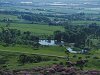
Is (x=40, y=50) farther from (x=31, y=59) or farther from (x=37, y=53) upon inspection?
(x=31, y=59)

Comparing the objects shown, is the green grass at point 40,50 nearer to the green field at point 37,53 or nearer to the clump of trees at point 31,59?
the green field at point 37,53

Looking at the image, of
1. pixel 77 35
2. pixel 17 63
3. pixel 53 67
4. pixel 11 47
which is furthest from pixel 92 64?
pixel 77 35

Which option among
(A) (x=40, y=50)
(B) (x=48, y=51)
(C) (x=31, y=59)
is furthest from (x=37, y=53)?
(C) (x=31, y=59)

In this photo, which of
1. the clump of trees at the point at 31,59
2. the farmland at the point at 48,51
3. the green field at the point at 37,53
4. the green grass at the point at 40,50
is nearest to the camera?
the farmland at the point at 48,51

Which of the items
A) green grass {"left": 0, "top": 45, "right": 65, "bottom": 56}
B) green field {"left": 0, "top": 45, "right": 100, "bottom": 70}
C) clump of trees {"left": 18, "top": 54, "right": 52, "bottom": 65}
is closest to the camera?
green field {"left": 0, "top": 45, "right": 100, "bottom": 70}

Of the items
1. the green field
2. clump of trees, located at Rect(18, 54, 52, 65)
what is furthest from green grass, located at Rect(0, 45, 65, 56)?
clump of trees, located at Rect(18, 54, 52, 65)

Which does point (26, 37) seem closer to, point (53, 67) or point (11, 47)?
point (11, 47)

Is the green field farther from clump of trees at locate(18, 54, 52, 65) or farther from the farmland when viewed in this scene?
clump of trees at locate(18, 54, 52, 65)

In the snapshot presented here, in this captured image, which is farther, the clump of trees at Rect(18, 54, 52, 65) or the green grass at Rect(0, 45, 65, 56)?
the green grass at Rect(0, 45, 65, 56)

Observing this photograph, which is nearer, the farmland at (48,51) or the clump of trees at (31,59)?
the farmland at (48,51)

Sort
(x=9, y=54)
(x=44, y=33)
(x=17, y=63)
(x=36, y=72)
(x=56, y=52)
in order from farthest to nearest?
(x=44, y=33), (x=56, y=52), (x=9, y=54), (x=17, y=63), (x=36, y=72)

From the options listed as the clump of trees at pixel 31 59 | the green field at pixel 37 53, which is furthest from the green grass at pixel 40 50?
the clump of trees at pixel 31 59
